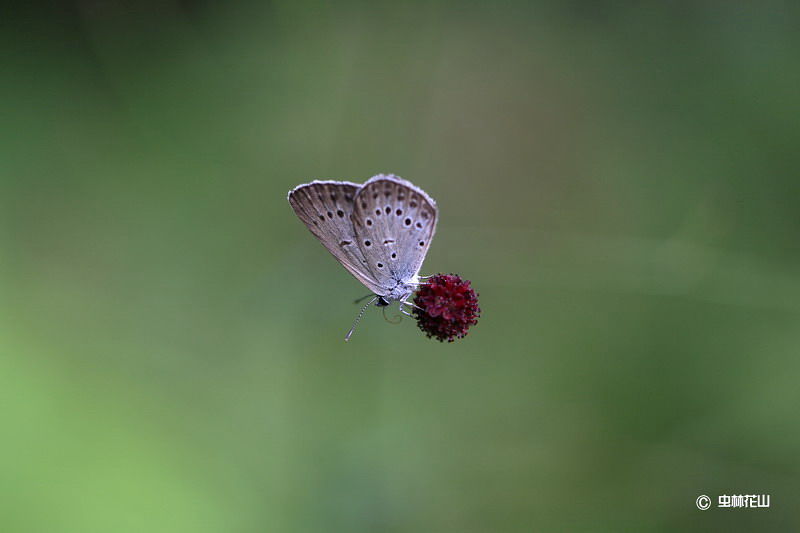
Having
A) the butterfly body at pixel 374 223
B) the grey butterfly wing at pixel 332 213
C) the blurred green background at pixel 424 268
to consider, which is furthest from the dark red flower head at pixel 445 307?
the blurred green background at pixel 424 268

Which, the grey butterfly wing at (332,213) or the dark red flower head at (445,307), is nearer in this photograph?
the grey butterfly wing at (332,213)

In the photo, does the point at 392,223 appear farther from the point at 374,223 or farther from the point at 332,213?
the point at 332,213

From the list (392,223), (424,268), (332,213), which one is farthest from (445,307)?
(424,268)

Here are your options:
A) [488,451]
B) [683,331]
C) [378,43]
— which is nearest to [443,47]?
[378,43]

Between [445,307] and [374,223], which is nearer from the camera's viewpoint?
[374,223]

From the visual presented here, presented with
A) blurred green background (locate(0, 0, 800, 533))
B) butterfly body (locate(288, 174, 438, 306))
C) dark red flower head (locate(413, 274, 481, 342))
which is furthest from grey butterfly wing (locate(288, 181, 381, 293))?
blurred green background (locate(0, 0, 800, 533))

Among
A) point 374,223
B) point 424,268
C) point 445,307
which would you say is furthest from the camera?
point 424,268

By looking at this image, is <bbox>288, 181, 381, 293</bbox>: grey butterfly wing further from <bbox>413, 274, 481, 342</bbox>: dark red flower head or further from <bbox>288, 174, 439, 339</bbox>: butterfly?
<bbox>413, 274, 481, 342</bbox>: dark red flower head

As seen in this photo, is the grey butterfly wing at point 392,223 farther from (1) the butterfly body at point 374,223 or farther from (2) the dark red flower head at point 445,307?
(2) the dark red flower head at point 445,307
